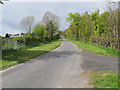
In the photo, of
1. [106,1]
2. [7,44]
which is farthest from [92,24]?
[7,44]

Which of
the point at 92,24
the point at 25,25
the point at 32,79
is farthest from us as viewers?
the point at 25,25

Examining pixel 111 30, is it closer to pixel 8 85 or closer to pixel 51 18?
pixel 8 85

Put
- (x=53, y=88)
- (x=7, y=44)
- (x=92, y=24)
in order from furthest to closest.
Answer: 1. (x=92, y=24)
2. (x=7, y=44)
3. (x=53, y=88)

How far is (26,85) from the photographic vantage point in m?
5.55

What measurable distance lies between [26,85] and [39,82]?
58 centimetres

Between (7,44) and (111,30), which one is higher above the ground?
(111,30)

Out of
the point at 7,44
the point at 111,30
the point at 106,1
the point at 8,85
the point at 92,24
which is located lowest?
the point at 8,85

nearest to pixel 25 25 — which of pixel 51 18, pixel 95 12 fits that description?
pixel 51 18

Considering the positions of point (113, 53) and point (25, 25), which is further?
point (25, 25)

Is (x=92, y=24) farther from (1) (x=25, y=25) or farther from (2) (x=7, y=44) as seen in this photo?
(1) (x=25, y=25)

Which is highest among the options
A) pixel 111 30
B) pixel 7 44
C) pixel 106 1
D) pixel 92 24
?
pixel 106 1

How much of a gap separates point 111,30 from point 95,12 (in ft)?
42.5

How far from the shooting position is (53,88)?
5.17 meters

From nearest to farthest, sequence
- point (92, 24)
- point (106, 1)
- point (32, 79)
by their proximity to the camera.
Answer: point (32, 79), point (106, 1), point (92, 24)
